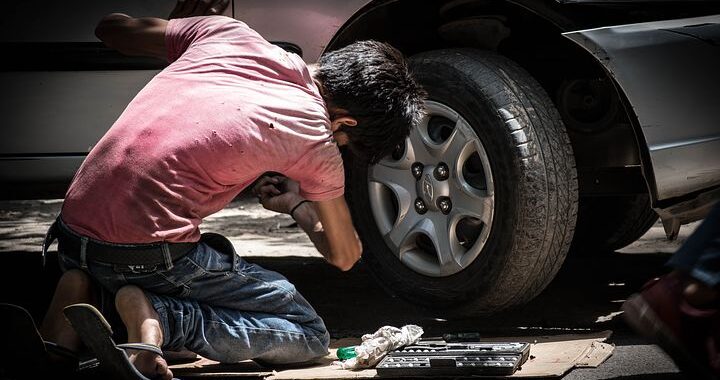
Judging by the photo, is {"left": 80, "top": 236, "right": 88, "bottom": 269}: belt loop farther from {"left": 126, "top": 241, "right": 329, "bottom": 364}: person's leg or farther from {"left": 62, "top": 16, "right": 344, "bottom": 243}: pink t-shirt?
{"left": 126, "top": 241, "right": 329, "bottom": 364}: person's leg

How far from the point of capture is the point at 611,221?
561cm

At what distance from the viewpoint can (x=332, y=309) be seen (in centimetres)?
481

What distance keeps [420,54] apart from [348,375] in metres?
1.38

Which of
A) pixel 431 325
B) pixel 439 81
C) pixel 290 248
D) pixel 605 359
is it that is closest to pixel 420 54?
pixel 439 81

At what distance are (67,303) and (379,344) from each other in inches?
37.9

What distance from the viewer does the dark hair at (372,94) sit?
11.8 ft

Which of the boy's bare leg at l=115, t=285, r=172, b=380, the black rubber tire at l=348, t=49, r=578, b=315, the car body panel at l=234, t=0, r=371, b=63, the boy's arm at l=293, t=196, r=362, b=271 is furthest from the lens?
the car body panel at l=234, t=0, r=371, b=63

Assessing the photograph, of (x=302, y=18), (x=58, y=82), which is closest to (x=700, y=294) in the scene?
(x=302, y=18)

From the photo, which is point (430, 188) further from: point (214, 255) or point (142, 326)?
point (142, 326)

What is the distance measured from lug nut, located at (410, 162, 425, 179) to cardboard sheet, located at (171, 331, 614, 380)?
26.8 inches

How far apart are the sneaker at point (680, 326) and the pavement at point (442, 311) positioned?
3.04 feet

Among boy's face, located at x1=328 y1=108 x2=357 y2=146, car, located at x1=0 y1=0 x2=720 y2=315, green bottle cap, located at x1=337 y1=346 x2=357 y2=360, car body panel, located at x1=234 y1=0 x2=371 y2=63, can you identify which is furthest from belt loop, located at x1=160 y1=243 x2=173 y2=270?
car body panel, located at x1=234 y1=0 x2=371 y2=63

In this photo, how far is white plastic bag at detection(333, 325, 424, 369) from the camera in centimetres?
378

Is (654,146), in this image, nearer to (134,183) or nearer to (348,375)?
(348,375)
